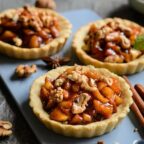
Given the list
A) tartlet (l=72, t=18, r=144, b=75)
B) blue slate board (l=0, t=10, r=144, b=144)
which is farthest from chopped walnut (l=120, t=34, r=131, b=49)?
blue slate board (l=0, t=10, r=144, b=144)

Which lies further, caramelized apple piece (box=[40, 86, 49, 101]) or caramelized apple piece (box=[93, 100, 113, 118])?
caramelized apple piece (box=[40, 86, 49, 101])

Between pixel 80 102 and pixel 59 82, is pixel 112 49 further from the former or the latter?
pixel 80 102

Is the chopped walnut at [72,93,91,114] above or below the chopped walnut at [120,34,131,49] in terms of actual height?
below

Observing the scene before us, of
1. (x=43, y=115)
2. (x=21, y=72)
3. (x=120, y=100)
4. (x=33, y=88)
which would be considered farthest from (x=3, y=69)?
(x=120, y=100)

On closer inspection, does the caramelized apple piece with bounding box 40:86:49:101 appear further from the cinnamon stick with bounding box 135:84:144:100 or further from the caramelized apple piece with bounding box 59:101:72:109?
the cinnamon stick with bounding box 135:84:144:100

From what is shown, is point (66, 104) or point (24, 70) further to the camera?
point (24, 70)

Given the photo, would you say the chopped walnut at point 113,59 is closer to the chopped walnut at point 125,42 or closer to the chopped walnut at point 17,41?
the chopped walnut at point 125,42

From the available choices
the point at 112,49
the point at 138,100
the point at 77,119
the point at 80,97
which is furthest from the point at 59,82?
the point at 112,49

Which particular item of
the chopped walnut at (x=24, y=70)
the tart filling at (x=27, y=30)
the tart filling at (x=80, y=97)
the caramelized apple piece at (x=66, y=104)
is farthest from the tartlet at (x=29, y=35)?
the caramelized apple piece at (x=66, y=104)
